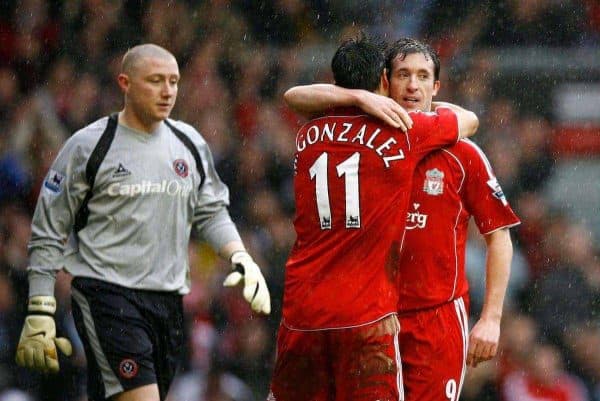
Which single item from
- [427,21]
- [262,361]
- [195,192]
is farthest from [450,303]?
[427,21]

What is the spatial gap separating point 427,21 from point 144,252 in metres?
4.61

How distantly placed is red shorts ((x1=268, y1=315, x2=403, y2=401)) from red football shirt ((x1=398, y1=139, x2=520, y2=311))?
0.40 meters

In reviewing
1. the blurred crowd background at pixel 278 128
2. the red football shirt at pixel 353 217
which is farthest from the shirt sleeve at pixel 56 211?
the blurred crowd background at pixel 278 128

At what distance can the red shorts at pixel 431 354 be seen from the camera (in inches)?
207

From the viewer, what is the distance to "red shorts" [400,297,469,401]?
5270mm

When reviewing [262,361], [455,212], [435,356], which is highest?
[455,212]

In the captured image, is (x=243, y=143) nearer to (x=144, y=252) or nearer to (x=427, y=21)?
(x=427, y=21)

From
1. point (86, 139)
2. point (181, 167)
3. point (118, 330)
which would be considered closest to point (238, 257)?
point (181, 167)

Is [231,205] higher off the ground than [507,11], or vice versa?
[507,11]

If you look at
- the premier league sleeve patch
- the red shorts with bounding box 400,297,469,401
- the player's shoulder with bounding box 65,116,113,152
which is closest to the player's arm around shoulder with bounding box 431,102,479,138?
the red shorts with bounding box 400,297,469,401

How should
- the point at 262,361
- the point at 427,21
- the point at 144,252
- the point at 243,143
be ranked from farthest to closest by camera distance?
the point at 427,21 < the point at 243,143 < the point at 262,361 < the point at 144,252

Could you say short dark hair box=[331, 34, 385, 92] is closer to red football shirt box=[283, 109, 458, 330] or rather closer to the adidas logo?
red football shirt box=[283, 109, 458, 330]

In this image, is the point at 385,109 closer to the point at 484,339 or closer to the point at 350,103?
the point at 350,103

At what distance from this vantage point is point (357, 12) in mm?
9969
